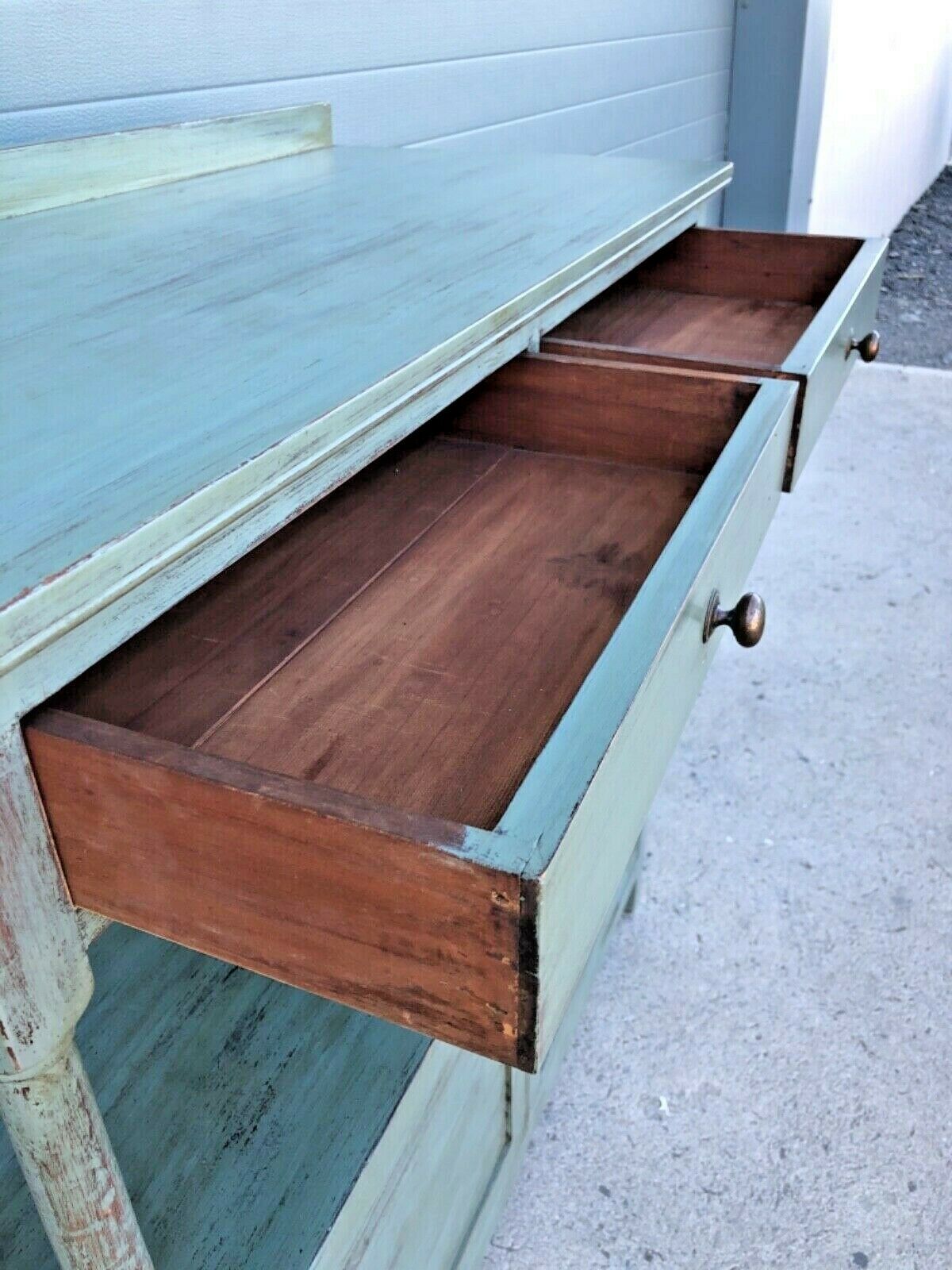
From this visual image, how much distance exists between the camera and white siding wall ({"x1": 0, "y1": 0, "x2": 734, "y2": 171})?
1173 millimetres

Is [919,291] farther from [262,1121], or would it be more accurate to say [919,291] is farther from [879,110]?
[262,1121]

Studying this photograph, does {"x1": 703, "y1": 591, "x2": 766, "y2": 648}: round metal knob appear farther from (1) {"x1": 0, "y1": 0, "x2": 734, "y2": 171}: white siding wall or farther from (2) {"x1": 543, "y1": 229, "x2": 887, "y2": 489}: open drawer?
(1) {"x1": 0, "y1": 0, "x2": 734, "y2": 171}: white siding wall

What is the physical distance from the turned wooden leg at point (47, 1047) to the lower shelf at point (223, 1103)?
148 mm

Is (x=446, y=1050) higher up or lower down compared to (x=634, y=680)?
lower down

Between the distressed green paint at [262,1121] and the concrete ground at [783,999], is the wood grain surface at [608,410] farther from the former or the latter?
the concrete ground at [783,999]

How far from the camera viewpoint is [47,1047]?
0.54 m

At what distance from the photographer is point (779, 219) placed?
3.67 metres

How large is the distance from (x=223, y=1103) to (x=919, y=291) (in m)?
5.36

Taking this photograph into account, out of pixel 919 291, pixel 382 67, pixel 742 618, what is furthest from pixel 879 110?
pixel 742 618

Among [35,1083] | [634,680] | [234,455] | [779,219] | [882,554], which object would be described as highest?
[234,455]

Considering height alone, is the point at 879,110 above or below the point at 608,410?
below

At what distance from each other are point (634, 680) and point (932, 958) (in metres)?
1.22

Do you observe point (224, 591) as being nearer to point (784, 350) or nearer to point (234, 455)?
point (234, 455)

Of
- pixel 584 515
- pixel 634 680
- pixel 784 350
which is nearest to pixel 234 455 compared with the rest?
pixel 634 680
